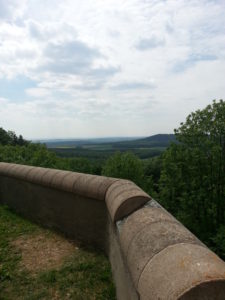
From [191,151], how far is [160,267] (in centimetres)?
1271

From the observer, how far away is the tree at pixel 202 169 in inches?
486

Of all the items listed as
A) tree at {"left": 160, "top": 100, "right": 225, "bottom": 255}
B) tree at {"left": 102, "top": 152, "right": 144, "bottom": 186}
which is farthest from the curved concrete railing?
tree at {"left": 102, "top": 152, "right": 144, "bottom": 186}

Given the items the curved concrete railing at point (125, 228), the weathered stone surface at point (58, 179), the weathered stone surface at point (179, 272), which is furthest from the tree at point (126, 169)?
the weathered stone surface at point (179, 272)

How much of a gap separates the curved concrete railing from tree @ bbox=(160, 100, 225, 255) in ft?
31.9

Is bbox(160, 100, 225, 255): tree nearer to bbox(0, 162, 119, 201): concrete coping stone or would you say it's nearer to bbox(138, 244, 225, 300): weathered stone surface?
bbox(0, 162, 119, 201): concrete coping stone

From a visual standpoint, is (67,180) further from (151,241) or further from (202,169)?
(202,169)

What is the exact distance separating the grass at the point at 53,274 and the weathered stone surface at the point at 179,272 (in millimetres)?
1970

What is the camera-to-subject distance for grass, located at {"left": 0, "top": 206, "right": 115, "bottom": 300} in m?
2.99

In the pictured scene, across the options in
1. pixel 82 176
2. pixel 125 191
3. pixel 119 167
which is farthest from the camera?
pixel 119 167

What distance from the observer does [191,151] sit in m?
13.2

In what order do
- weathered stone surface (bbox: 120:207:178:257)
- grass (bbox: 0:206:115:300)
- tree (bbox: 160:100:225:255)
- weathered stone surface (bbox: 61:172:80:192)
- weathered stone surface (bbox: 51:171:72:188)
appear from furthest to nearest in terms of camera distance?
tree (bbox: 160:100:225:255)
weathered stone surface (bbox: 51:171:72:188)
weathered stone surface (bbox: 61:172:80:192)
grass (bbox: 0:206:115:300)
weathered stone surface (bbox: 120:207:178:257)

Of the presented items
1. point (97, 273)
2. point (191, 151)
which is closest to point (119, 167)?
point (191, 151)

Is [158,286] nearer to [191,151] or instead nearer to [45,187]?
[45,187]

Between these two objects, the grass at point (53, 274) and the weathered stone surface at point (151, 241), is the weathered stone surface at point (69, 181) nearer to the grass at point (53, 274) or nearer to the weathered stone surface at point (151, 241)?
the grass at point (53, 274)
